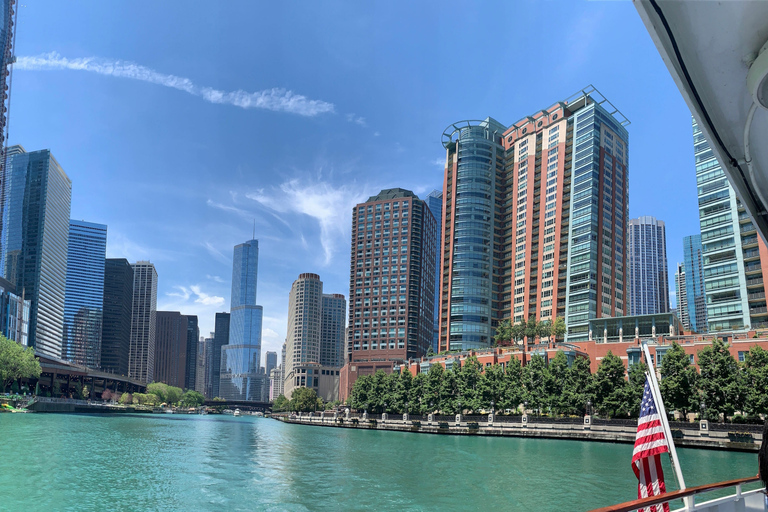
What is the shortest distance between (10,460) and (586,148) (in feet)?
440

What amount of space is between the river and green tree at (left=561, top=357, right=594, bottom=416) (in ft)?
64.0

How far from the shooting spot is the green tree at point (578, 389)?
3376 inches

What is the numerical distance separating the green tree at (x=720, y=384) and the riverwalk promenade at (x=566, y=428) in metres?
3.97

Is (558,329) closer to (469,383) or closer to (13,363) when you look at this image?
(469,383)

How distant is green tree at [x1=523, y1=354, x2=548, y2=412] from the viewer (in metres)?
92.1

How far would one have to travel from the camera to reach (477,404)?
100 meters

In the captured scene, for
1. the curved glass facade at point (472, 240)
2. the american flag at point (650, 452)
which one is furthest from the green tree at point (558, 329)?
the american flag at point (650, 452)

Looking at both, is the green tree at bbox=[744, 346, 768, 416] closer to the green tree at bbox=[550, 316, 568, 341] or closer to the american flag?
the green tree at bbox=[550, 316, 568, 341]

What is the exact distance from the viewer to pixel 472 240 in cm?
16225

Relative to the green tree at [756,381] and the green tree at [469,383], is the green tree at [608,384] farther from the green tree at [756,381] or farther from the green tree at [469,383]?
the green tree at [469,383]

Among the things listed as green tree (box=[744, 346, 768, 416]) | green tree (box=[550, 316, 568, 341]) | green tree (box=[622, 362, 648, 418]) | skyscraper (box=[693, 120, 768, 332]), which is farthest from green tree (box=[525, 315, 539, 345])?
green tree (box=[744, 346, 768, 416])

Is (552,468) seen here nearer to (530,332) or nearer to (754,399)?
(754,399)

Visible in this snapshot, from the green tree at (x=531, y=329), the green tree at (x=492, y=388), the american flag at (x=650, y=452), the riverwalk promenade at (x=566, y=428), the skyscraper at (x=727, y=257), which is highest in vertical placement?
the skyscraper at (x=727, y=257)

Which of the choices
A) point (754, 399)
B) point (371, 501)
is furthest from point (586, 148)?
point (371, 501)
